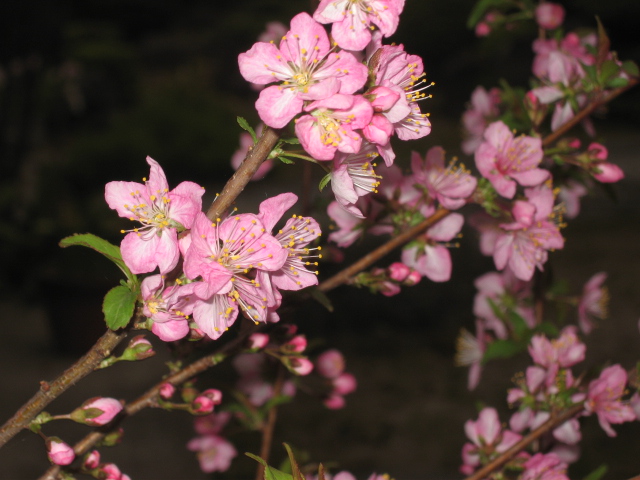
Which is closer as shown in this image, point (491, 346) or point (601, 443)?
point (491, 346)

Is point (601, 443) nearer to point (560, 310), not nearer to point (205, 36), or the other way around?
point (560, 310)

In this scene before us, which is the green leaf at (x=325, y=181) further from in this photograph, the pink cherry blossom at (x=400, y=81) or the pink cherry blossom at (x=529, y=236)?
the pink cherry blossom at (x=529, y=236)

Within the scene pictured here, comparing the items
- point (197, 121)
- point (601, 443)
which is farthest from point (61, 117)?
point (601, 443)

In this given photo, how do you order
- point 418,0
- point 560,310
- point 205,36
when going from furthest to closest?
point 205,36 < point 418,0 < point 560,310

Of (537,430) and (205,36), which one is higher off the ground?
(537,430)

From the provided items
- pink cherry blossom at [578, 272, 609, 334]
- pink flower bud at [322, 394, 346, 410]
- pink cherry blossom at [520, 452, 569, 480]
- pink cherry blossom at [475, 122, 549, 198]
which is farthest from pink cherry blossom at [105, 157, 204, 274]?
pink cherry blossom at [578, 272, 609, 334]

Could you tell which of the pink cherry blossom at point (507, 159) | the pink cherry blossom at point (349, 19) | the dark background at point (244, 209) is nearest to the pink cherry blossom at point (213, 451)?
the dark background at point (244, 209)

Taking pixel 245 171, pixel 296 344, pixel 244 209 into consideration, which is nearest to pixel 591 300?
pixel 296 344
